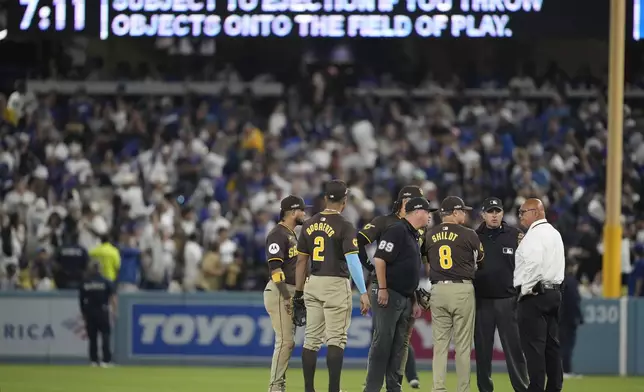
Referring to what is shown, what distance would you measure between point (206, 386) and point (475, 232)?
477cm

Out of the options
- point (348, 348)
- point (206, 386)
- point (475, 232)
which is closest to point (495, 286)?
point (475, 232)

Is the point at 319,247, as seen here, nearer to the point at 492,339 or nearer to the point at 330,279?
the point at 330,279

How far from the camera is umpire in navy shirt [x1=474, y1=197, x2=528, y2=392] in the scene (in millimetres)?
13148

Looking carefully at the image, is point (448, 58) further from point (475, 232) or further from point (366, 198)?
point (475, 232)

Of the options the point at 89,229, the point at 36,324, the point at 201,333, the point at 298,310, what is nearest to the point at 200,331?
the point at 201,333

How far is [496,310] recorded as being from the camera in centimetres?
1320

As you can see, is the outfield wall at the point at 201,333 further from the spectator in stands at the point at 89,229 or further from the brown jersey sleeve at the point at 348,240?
the brown jersey sleeve at the point at 348,240

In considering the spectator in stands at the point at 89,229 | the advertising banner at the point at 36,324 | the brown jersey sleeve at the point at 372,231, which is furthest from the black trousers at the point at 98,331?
the brown jersey sleeve at the point at 372,231

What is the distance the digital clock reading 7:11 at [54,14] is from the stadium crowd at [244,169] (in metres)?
3.78

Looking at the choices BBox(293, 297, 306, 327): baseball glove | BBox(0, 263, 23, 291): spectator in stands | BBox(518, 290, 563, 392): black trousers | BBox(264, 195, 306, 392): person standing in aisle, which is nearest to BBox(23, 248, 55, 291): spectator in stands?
BBox(0, 263, 23, 291): spectator in stands

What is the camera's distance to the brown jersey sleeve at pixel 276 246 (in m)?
13.1

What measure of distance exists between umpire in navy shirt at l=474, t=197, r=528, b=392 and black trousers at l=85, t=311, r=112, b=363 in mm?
7500

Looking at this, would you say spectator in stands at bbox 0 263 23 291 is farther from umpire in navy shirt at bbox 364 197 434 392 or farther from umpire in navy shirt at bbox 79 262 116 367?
umpire in navy shirt at bbox 364 197 434 392

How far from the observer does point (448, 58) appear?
2991 centimetres
